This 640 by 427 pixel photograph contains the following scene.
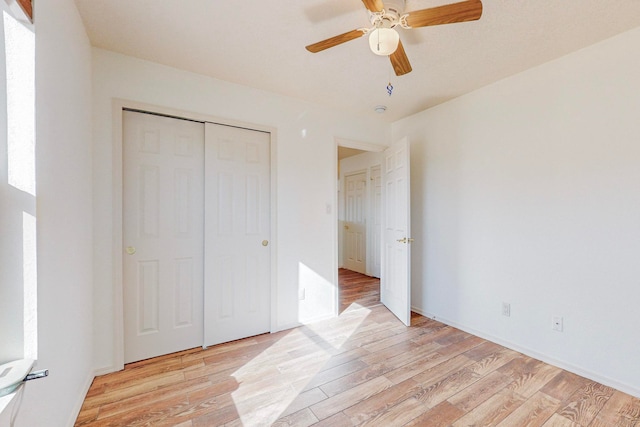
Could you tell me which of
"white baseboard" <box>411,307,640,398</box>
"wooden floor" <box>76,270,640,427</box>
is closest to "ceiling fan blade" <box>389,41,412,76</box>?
"wooden floor" <box>76,270,640,427</box>

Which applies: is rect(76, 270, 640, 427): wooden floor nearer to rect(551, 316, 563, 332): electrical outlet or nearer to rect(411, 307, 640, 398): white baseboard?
rect(411, 307, 640, 398): white baseboard

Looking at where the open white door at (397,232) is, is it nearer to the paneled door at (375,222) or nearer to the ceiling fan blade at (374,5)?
the paneled door at (375,222)

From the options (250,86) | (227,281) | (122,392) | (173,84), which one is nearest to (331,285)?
(227,281)

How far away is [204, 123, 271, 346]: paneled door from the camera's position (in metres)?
2.49

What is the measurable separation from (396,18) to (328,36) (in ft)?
1.80

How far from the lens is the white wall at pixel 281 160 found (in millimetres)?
2045

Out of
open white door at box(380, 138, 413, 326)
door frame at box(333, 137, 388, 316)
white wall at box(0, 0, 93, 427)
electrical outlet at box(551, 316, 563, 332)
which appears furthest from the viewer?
door frame at box(333, 137, 388, 316)

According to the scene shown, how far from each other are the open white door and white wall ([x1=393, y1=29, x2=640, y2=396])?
0.40 meters

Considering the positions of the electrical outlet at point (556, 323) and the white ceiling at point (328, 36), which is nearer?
the white ceiling at point (328, 36)

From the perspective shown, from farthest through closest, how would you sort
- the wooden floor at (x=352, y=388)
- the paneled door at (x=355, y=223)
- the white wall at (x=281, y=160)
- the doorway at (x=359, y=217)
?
the paneled door at (x=355, y=223) < the doorway at (x=359, y=217) < the white wall at (x=281, y=160) < the wooden floor at (x=352, y=388)

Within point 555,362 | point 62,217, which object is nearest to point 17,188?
point 62,217

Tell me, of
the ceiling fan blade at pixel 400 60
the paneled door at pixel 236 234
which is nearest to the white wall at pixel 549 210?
the ceiling fan blade at pixel 400 60

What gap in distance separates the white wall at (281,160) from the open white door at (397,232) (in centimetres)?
53

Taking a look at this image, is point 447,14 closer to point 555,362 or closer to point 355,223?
point 555,362
